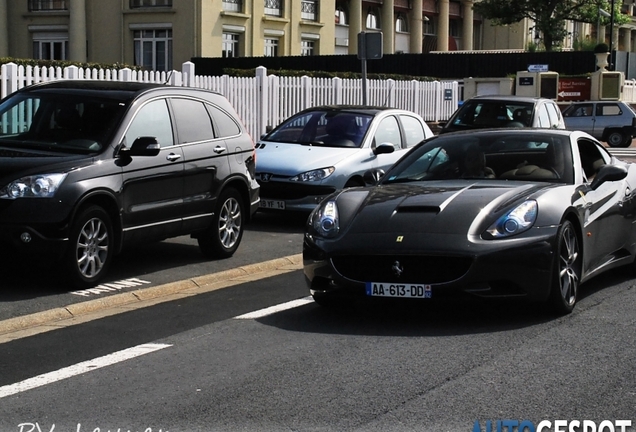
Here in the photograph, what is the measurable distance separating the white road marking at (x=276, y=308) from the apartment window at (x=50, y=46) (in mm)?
39427

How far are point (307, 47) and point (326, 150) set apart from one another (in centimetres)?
3827

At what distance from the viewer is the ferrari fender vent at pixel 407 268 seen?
7812mm

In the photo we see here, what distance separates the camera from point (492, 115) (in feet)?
66.6

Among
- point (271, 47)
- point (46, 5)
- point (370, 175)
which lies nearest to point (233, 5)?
point (271, 47)

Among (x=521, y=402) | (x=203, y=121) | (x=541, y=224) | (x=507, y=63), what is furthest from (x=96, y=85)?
(x=507, y=63)

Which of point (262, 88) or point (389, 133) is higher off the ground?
point (262, 88)

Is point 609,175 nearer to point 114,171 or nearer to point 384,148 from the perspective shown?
point 114,171

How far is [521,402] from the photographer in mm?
5879

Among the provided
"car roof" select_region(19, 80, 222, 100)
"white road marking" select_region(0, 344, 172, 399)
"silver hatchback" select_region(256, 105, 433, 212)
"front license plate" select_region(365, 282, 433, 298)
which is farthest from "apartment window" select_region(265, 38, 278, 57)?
"white road marking" select_region(0, 344, 172, 399)

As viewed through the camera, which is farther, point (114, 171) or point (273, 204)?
point (273, 204)

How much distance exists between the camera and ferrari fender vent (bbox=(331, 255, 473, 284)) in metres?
7.81

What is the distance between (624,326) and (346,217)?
85.1 inches

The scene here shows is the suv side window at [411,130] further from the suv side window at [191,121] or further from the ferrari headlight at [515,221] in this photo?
the ferrari headlight at [515,221]

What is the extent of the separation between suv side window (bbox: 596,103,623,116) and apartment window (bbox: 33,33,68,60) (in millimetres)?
21828
